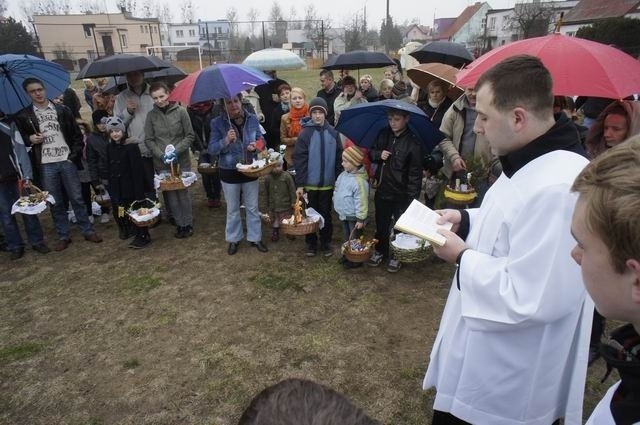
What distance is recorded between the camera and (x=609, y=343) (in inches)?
39.4

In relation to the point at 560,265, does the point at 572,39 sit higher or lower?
higher

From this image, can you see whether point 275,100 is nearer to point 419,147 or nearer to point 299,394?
point 419,147

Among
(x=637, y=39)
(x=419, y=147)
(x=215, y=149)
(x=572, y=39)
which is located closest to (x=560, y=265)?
(x=572, y=39)

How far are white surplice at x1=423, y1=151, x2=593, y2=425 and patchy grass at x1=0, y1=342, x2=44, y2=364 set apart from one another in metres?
3.59

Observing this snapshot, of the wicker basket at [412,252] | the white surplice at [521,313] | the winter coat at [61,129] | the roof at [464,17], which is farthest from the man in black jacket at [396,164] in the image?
the roof at [464,17]

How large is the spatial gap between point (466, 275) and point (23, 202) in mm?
5315

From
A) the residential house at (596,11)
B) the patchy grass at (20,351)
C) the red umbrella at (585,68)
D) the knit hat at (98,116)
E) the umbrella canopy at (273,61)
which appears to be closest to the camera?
the red umbrella at (585,68)

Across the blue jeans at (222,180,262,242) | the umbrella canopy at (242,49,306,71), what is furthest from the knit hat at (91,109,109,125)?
the umbrella canopy at (242,49,306,71)

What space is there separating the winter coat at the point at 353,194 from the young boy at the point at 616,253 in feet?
12.4

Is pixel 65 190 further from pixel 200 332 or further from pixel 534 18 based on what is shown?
pixel 534 18

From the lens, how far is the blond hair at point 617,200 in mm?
809

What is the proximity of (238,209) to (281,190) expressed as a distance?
0.64 metres

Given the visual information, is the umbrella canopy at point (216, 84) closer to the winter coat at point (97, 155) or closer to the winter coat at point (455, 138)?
the winter coat at point (97, 155)

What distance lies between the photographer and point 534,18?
3781 cm
